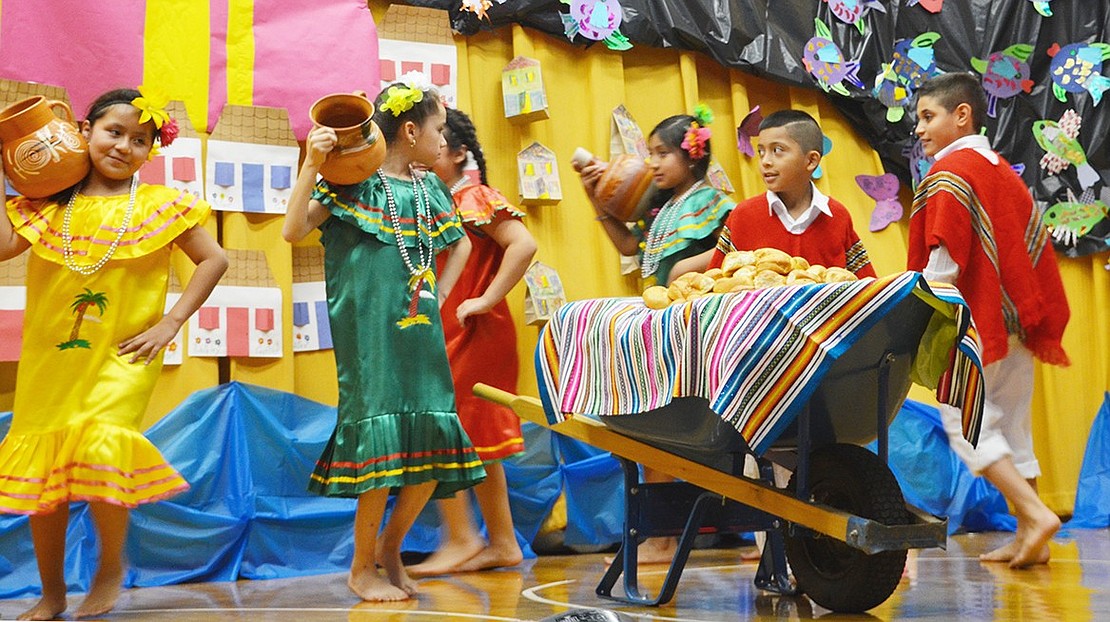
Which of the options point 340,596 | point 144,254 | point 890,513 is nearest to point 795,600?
point 890,513

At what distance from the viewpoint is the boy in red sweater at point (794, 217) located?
3760 millimetres

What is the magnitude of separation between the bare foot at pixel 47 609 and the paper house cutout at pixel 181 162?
61.1 inches

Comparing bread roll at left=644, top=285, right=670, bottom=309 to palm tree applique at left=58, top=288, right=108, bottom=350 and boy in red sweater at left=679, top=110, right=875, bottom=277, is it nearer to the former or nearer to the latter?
boy in red sweater at left=679, top=110, right=875, bottom=277

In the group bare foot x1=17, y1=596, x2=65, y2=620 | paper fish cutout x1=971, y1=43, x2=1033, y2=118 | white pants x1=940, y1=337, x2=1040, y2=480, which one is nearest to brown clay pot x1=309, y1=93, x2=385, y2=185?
bare foot x1=17, y1=596, x2=65, y2=620

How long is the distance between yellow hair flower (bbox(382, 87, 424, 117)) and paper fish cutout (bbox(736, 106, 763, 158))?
7.06 ft

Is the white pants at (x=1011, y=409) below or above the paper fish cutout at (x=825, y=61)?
below

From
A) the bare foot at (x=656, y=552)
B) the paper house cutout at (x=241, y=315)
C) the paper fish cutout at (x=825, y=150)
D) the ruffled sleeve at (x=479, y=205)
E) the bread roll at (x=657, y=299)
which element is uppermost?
the paper fish cutout at (x=825, y=150)

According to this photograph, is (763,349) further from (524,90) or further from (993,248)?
(524,90)

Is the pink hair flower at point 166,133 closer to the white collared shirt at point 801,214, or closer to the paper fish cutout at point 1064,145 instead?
the white collared shirt at point 801,214

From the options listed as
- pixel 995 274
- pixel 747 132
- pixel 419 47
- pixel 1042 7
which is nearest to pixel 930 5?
pixel 1042 7

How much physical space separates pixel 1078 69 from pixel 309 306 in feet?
12.4

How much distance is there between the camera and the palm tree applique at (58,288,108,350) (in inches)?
120

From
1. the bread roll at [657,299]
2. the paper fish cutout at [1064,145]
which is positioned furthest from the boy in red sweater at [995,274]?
the paper fish cutout at [1064,145]

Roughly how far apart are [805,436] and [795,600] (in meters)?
0.58
